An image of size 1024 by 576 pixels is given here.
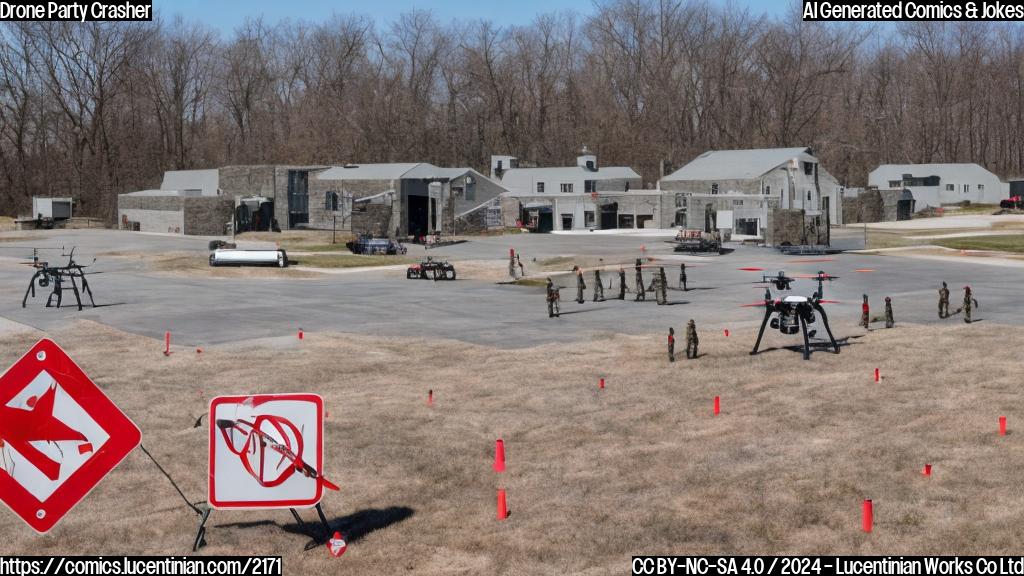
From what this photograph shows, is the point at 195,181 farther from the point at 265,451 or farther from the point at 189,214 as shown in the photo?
the point at 265,451

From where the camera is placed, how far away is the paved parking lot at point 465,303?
1610 inches

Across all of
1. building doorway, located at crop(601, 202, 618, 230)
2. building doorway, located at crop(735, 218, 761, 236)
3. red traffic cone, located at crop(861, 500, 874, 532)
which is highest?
building doorway, located at crop(601, 202, 618, 230)

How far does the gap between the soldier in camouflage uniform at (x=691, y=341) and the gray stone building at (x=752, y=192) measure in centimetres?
5258

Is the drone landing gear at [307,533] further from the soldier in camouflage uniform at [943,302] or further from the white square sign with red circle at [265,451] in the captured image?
the soldier in camouflage uniform at [943,302]

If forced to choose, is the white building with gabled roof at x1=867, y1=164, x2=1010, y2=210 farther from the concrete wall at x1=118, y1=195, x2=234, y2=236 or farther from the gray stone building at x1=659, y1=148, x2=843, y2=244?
the concrete wall at x1=118, y1=195, x2=234, y2=236

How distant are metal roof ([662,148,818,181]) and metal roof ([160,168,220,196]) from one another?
1921 inches

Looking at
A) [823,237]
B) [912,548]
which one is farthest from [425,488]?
[823,237]

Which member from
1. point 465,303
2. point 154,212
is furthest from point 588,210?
point 465,303

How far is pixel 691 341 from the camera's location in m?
32.5

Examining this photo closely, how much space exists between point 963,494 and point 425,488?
8.71 m

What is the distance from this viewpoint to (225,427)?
13.9m

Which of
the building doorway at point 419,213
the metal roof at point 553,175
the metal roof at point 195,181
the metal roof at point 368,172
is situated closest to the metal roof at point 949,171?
the metal roof at point 553,175

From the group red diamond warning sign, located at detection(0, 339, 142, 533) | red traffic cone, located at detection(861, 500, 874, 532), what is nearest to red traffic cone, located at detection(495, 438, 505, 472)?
red traffic cone, located at detection(861, 500, 874, 532)

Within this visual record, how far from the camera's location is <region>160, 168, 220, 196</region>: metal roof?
122m
